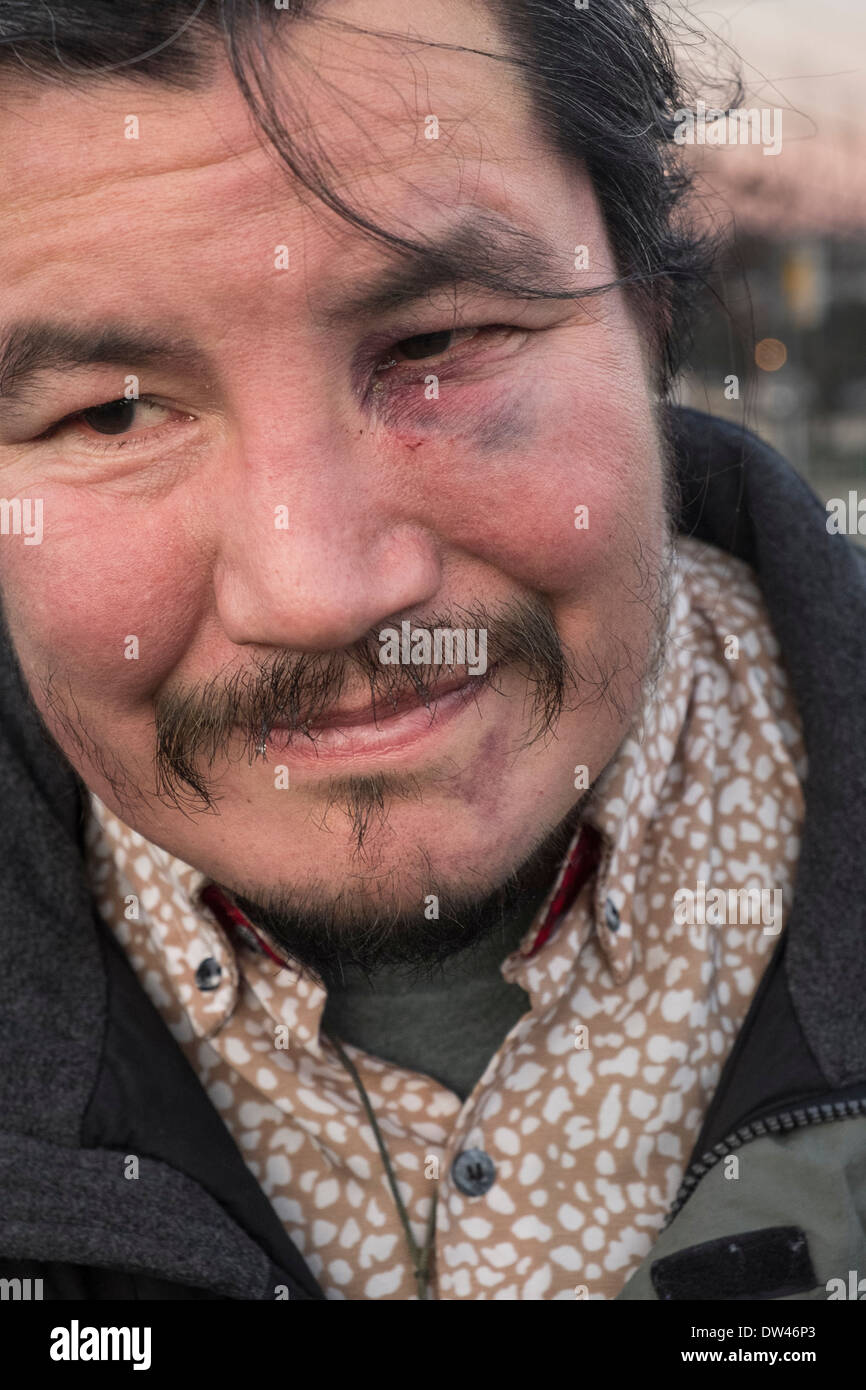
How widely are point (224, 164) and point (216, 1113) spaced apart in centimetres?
113

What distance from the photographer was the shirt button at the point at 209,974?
167 cm

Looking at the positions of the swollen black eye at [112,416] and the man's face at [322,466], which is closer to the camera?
the man's face at [322,466]

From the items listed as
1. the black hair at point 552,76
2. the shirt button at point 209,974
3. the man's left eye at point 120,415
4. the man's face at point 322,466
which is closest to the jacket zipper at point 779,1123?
the man's face at point 322,466

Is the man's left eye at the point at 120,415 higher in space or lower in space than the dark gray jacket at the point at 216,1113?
higher

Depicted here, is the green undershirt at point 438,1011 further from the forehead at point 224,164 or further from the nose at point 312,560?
the forehead at point 224,164

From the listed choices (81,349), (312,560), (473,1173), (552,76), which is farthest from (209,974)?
(552,76)

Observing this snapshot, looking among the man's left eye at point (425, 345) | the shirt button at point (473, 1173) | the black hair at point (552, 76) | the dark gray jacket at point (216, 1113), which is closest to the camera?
the black hair at point (552, 76)

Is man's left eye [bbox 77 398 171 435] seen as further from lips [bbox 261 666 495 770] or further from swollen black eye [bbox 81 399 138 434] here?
lips [bbox 261 666 495 770]

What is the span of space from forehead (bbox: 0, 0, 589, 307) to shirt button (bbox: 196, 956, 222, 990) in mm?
882

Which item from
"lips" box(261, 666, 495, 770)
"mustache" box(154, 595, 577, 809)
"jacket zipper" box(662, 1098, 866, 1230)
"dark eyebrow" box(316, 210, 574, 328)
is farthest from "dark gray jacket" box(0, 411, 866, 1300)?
"dark eyebrow" box(316, 210, 574, 328)

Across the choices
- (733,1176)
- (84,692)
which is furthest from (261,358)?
(733,1176)

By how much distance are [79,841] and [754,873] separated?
0.98 metres

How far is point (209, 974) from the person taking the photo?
1.67 metres

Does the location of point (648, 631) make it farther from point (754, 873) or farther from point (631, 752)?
point (754, 873)
